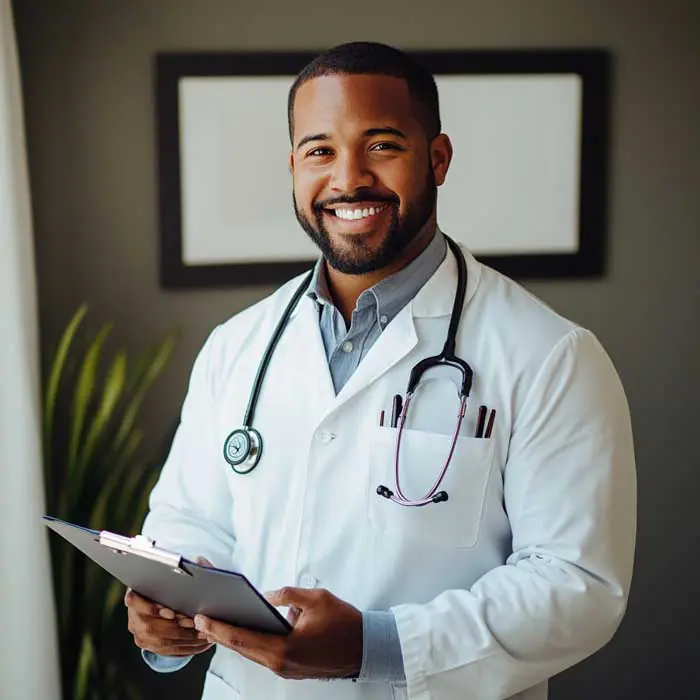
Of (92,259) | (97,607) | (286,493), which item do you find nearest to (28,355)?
(92,259)

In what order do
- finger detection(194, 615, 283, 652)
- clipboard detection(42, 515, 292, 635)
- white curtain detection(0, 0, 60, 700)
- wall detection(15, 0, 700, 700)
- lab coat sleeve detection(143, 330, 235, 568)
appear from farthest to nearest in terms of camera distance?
wall detection(15, 0, 700, 700) → white curtain detection(0, 0, 60, 700) → lab coat sleeve detection(143, 330, 235, 568) → finger detection(194, 615, 283, 652) → clipboard detection(42, 515, 292, 635)

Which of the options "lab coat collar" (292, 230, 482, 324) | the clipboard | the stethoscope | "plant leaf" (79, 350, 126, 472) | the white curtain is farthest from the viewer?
"plant leaf" (79, 350, 126, 472)

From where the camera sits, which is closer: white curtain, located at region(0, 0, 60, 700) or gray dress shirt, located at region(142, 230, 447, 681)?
gray dress shirt, located at region(142, 230, 447, 681)

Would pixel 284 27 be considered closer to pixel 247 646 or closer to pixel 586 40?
pixel 586 40

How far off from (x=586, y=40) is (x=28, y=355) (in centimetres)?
171

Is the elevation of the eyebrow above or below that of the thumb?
above

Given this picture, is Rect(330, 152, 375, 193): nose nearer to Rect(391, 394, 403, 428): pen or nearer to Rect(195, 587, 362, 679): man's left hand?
Rect(391, 394, 403, 428): pen

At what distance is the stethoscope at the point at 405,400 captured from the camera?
136 cm

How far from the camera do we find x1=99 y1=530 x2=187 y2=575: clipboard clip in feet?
3.79

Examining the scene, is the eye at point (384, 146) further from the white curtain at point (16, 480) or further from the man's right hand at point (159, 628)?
the white curtain at point (16, 480)

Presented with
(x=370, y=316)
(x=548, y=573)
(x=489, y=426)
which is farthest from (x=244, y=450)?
(x=548, y=573)

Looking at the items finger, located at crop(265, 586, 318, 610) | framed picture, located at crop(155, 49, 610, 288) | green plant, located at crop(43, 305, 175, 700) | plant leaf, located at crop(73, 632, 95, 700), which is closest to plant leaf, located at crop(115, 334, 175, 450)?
green plant, located at crop(43, 305, 175, 700)

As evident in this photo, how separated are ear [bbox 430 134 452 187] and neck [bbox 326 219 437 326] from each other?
0.07m

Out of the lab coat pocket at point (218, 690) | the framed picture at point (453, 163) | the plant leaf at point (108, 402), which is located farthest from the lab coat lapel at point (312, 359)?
the framed picture at point (453, 163)
